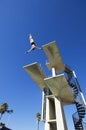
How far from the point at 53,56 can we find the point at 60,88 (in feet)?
12.3

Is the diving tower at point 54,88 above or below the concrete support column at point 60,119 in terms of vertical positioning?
above

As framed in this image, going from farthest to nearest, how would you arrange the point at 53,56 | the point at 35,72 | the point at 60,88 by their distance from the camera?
the point at 53,56
the point at 35,72
the point at 60,88

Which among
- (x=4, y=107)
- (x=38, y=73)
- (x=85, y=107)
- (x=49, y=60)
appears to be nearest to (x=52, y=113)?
(x=85, y=107)

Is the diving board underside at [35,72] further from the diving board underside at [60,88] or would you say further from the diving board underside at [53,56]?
the diving board underside at [60,88]

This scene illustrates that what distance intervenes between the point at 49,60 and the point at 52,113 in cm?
560

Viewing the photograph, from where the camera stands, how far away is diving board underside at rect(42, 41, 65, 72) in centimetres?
1498

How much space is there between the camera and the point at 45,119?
1370 centimetres

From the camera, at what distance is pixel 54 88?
1353cm

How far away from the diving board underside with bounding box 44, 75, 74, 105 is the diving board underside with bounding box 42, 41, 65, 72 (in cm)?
340

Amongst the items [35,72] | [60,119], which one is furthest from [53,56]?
[60,119]

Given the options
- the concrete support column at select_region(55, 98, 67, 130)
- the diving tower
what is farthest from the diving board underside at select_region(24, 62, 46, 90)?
the concrete support column at select_region(55, 98, 67, 130)

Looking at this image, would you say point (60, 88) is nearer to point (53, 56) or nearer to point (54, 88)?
point (54, 88)

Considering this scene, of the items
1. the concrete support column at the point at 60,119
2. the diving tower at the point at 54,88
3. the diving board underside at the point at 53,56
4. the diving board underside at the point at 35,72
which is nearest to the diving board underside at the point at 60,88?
the diving tower at the point at 54,88

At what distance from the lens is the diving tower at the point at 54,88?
41.9 feet
